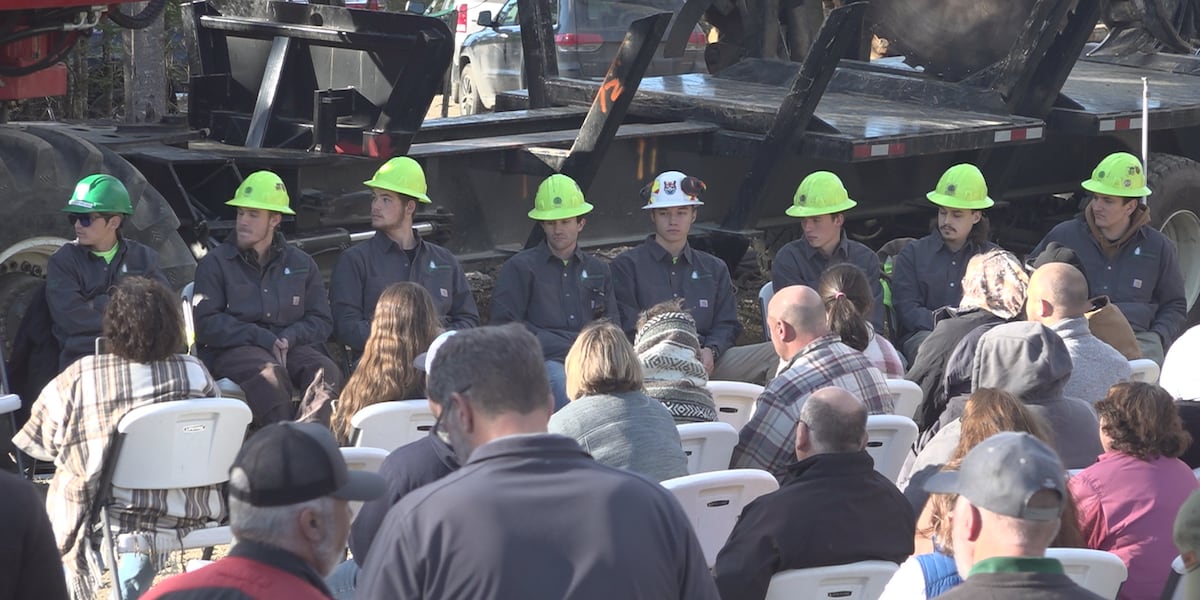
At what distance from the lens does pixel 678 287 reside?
7297 mm

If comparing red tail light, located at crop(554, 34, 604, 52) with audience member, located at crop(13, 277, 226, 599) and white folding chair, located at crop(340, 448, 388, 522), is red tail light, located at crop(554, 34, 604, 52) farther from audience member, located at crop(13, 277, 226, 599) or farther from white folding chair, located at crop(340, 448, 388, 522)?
white folding chair, located at crop(340, 448, 388, 522)

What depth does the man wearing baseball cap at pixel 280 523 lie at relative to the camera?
2430mm

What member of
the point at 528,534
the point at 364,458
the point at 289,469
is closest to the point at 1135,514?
the point at 364,458

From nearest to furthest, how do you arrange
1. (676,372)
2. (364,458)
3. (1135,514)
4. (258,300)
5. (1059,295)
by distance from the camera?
(1135,514)
(364,458)
(676,372)
(1059,295)
(258,300)

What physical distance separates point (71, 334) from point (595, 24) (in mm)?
9647

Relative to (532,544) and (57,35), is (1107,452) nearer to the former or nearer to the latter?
(532,544)

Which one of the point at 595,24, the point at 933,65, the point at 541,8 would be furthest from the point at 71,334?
the point at 595,24

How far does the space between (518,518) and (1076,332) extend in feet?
10.9

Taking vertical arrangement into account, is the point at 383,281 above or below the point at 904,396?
above

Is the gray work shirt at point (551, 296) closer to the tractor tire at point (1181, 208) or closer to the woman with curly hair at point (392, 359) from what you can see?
the woman with curly hair at point (392, 359)

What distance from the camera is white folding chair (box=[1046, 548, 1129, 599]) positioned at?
360cm

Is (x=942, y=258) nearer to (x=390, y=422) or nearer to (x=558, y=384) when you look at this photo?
(x=558, y=384)

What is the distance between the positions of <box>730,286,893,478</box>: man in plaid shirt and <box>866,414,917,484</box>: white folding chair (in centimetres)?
17

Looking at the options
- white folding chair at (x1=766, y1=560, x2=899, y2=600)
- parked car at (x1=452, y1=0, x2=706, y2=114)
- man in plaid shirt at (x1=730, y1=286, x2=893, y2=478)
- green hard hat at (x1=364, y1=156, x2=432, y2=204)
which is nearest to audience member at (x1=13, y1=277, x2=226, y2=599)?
man in plaid shirt at (x1=730, y1=286, x2=893, y2=478)
